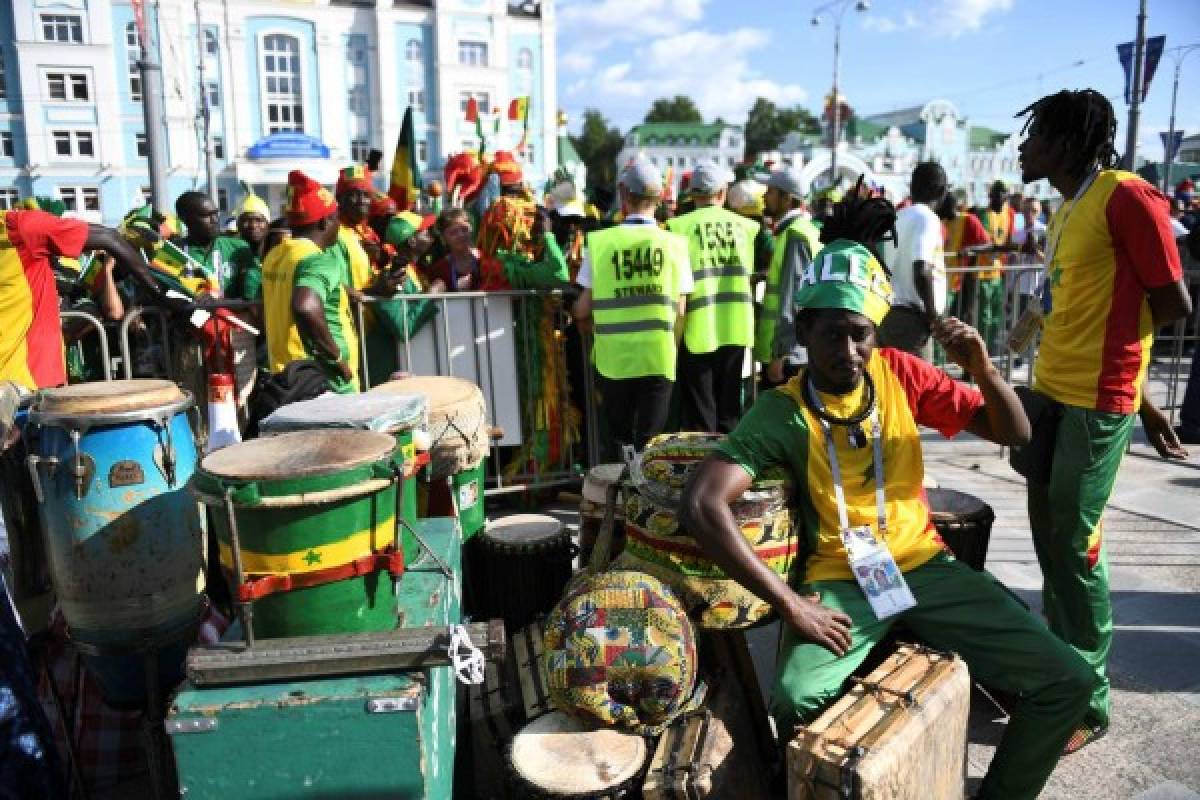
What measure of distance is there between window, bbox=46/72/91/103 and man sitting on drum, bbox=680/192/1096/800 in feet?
164

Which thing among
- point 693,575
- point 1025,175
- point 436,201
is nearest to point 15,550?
point 693,575

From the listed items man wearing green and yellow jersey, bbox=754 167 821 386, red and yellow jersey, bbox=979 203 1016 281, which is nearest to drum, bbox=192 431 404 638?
man wearing green and yellow jersey, bbox=754 167 821 386

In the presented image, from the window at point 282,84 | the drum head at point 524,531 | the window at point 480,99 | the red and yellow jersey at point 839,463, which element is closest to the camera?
the red and yellow jersey at point 839,463

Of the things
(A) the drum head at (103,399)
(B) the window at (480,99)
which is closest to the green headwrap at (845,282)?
(A) the drum head at (103,399)

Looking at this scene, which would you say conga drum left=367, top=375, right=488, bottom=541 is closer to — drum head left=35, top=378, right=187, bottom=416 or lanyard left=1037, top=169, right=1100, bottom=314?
drum head left=35, top=378, right=187, bottom=416

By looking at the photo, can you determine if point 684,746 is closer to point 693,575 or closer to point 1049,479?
point 693,575

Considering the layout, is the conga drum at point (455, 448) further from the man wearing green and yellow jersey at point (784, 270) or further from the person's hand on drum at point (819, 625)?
A: the man wearing green and yellow jersey at point (784, 270)

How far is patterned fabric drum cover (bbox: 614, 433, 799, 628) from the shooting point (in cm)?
283

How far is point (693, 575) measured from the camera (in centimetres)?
293

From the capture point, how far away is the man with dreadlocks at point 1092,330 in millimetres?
3111

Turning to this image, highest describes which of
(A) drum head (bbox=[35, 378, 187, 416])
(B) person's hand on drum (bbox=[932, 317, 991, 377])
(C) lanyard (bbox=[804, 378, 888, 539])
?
(B) person's hand on drum (bbox=[932, 317, 991, 377])

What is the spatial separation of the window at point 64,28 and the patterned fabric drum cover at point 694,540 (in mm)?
50163

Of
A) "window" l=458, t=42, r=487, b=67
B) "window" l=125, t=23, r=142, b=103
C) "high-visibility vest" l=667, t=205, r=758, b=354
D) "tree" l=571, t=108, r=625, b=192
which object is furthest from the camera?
"tree" l=571, t=108, r=625, b=192

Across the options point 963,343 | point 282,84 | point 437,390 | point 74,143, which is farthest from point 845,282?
point 282,84
